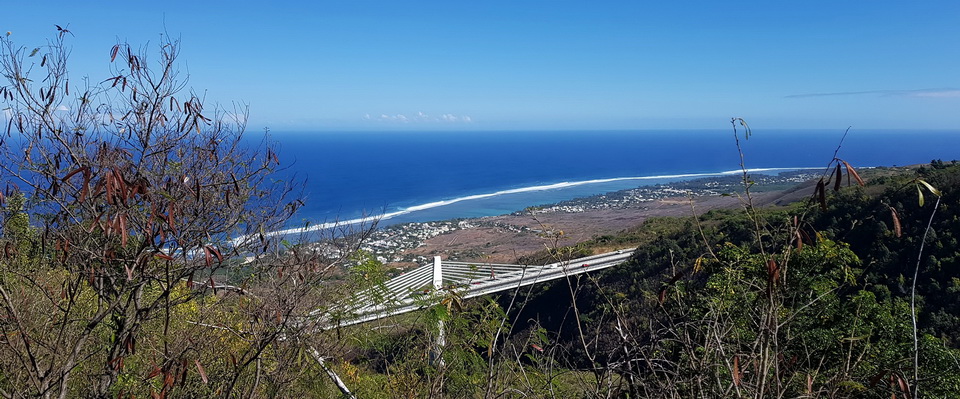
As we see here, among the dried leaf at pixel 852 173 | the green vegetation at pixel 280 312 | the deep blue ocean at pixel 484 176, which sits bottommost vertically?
the deep blue ocean at pixel 484 176

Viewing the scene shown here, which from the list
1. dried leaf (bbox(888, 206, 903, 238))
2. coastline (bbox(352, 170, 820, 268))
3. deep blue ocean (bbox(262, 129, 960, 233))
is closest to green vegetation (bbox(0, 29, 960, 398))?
dried leaf (bbox(888, 206, 903, 238))

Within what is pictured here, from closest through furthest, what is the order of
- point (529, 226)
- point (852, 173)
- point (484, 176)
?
point (852, 173)
point (529, 226)
point (484, 176)

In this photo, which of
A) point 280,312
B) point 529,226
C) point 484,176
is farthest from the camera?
point 484,176

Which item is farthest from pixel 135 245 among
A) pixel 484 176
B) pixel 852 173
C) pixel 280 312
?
pixel 484 176

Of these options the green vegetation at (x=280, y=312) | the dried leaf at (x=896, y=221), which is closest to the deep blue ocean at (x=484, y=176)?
the green vegetation at (x=280, y=312)

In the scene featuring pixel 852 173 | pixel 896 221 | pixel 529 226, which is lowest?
pixel 529 226

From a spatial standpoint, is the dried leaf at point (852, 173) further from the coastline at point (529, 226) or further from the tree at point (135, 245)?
the coastline at point (529, 226)

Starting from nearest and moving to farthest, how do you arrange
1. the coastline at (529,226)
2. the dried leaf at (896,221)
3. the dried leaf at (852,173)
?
the dried leaf at (852,173)
the dried leaf at (896,221)
the coastline at (529,226)

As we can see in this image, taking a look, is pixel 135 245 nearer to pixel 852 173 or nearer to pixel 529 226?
pixel 852 173

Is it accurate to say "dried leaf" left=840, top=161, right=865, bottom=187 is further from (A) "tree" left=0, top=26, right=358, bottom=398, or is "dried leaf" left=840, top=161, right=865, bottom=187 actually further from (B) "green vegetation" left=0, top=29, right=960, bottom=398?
(A) "tree" left=0, top=26, right=358, bottom=398

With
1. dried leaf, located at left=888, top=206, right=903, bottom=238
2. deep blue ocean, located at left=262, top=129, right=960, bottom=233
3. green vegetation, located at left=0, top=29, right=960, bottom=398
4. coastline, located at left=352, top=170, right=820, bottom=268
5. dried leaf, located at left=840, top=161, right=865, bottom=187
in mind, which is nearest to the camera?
dried leaf, located at left=840, top=161, right=865, bottom=187
